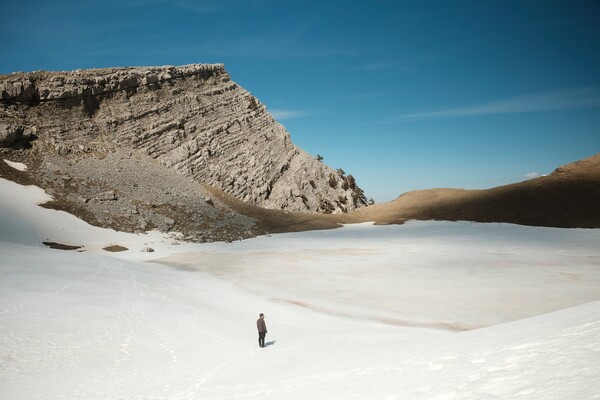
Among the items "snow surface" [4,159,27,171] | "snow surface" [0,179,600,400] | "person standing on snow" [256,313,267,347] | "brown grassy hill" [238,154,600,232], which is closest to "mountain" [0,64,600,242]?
"brown grassy hill" [238,154,600,232]

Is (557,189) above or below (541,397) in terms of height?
above

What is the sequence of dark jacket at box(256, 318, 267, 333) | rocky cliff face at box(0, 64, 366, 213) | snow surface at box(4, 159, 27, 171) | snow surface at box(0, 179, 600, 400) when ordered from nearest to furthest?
snow surface at box(0, 179, 600, 400) → dark jacket at box(256, 318, 267, 333) → snow surface at box(4, 159, 27, 171) → rocky cliff face at box(0, 64, 366, 213)

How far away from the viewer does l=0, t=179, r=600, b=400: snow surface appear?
634 cm

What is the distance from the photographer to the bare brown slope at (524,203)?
4756cm

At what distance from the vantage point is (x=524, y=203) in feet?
171

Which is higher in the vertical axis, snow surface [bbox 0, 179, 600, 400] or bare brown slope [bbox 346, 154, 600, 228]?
bare brown slope [bbox 346, 154, 600, 228]

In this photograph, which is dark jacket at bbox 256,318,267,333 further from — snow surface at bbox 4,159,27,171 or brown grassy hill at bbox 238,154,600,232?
snow surface at bbox 4,159,27,171

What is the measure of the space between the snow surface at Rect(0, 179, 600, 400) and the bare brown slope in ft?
34.1

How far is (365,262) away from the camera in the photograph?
30.9 metres

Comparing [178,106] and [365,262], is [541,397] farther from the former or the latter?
[178,106]

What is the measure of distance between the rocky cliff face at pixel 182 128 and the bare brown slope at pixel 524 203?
1317cm

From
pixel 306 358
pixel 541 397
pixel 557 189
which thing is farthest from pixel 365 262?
pixel 557 189

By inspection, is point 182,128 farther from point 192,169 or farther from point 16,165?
point 16,165

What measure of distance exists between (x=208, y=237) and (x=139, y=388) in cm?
3641
